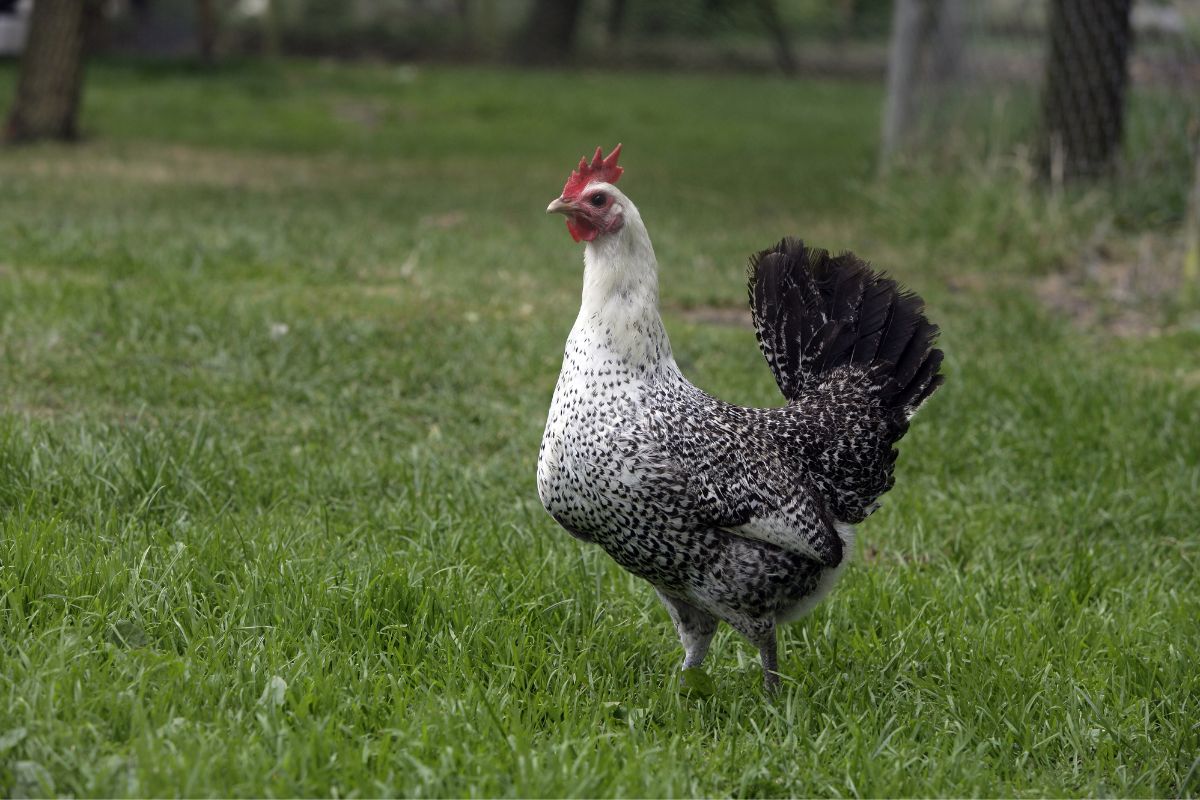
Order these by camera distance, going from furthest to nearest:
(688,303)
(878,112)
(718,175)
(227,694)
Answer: (878,112), (718,175), (688,303), (227,694)

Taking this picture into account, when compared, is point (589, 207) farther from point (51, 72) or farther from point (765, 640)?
point (51, 72)

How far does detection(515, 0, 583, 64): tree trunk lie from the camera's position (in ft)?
82.5

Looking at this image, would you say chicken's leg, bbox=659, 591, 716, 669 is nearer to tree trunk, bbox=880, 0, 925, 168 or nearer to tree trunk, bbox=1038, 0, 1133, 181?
tree trunk, bbox=1038, 0, 1133, 181

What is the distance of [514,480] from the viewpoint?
4.80 metres

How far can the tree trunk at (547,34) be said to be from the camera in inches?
990

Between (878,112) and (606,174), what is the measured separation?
60.9 feet

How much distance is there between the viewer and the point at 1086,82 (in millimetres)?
9703

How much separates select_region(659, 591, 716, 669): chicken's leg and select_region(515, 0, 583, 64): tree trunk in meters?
22.7

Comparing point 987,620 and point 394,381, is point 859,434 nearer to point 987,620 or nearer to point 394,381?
point 987,620

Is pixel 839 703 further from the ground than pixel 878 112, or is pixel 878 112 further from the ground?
pixel 878 112

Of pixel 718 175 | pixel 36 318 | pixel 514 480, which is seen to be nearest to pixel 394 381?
pixel 514 480

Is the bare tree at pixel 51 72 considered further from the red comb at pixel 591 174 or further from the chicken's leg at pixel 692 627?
the chicken's leg at pixel 692 627

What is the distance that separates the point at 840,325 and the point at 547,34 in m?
22.8

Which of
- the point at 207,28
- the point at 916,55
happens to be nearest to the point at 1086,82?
the point at 916,55
